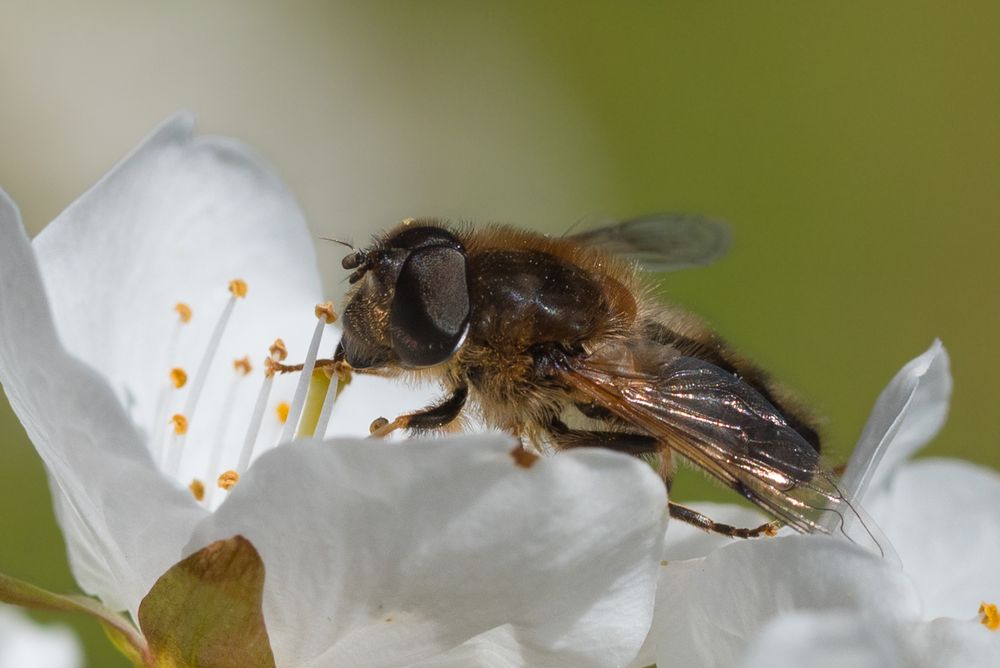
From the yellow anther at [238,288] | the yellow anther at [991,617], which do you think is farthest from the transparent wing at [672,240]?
the yellow anther at [991,617]

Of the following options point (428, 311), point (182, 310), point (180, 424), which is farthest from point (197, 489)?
point (428, 311)

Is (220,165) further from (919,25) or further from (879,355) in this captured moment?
(919,25)

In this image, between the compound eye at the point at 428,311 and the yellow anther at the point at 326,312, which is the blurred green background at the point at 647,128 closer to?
the yellow anther at the point at 326,312

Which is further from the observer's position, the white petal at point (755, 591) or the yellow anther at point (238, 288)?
the yellow anther at point (238, 288)

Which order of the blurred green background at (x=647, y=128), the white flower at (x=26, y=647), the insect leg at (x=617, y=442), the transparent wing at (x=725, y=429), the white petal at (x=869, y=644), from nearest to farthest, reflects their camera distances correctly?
the white petal at (x=869, y=644)
the transparent wing at (x=725, y=429)
the insect leg at (x=617, y=442)
the white flower at (x=26, y=647)
the blurred green background at (x=647, y=128)

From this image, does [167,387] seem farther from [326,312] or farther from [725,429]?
[725,429]

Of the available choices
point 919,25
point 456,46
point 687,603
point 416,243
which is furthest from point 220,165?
point 919,25
